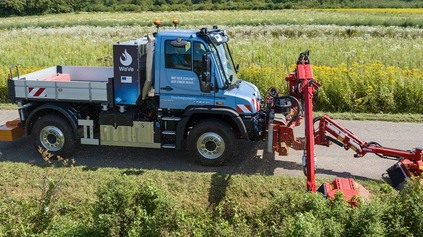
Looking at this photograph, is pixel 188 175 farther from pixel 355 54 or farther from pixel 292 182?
pixel 355 54

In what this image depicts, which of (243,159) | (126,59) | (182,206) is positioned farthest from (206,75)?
(182,206)

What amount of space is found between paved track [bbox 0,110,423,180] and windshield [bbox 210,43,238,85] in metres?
1.78

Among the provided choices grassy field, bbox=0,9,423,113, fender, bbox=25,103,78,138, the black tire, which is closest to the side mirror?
the black tire

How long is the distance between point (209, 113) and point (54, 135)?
3.54 metres

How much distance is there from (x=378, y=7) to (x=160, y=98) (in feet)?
186

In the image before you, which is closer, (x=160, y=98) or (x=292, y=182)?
(x=292, y=182)

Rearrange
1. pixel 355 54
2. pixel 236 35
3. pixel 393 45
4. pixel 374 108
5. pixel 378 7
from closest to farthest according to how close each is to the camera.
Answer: pixel 374 108 < pixel 355 54 < pixel 393 45 < pixel 236 35 < pixel 378 7

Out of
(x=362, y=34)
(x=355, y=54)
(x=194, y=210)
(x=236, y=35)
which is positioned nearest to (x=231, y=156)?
(x=194, y=210)

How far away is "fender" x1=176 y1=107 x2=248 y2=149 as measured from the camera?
32.4ft

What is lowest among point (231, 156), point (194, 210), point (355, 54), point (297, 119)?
point (194, 210)

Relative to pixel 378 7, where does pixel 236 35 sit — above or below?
below

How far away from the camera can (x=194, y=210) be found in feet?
29.2

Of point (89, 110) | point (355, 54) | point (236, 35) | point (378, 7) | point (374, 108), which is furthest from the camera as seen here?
point (378, 7)

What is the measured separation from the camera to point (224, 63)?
10242 millimetres
